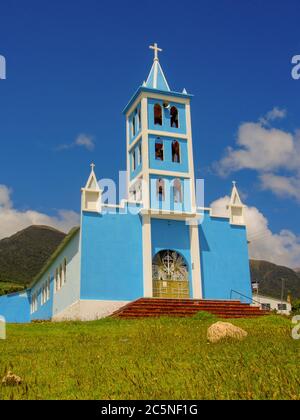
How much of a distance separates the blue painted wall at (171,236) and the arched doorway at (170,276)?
10.8 inches

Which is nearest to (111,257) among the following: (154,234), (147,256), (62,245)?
(147,256)

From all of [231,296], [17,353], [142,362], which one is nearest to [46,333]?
[17,353]

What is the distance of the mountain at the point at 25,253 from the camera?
77.8 metres

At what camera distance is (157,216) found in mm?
25344

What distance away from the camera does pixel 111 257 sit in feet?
79.5

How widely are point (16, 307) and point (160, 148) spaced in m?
21.8

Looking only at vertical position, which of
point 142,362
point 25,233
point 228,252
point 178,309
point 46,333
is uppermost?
point 25,233

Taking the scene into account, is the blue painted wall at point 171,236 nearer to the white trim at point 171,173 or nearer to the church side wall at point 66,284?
the white trim at point 171,173

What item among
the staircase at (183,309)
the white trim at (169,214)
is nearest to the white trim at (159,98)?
the white trim at (169,214)

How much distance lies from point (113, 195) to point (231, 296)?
7.56m

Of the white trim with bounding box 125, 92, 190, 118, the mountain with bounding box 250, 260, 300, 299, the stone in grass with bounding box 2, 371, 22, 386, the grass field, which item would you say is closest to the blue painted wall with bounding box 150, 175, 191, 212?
the white trim with bounding box 125, 92, 190, 118

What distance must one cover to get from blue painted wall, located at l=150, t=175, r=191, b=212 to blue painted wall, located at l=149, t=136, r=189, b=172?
1.81 ft

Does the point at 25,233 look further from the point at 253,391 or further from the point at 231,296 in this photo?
the point at 253,391
